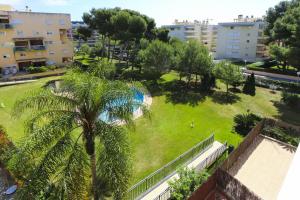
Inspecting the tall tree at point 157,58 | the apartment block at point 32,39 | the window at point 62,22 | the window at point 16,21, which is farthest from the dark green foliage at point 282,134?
the window at point 16,21

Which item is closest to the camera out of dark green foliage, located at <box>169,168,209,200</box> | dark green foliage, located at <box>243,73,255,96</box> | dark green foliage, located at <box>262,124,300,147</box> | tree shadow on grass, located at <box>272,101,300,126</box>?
dark green foliage, located at <box>169,168,209,200</box>

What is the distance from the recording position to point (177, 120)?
22094 mm

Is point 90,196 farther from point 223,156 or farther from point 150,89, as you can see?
point 150,89

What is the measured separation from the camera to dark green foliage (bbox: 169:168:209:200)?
35.4ft

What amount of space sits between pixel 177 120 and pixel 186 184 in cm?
1127

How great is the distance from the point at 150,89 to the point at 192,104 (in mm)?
7445

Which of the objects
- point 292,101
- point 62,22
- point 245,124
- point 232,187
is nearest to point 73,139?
point 232,187

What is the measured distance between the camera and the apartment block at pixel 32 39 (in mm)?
37062

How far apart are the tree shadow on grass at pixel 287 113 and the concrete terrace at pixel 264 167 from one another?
9927mm

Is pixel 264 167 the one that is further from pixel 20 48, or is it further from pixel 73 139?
pixel 20 48

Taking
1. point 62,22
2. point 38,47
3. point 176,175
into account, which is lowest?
point 176,175

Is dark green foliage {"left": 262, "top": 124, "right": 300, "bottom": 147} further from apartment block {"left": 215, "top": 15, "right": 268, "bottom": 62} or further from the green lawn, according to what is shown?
apartment block {"left": 215, "top": 15, "right": 268, "bottom": 62}

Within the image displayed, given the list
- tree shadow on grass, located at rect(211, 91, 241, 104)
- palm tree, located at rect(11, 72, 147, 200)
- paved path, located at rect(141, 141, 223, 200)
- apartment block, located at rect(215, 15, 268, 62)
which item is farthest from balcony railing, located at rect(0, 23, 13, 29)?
apartment block, located at rect(215, 15, 268, 62)

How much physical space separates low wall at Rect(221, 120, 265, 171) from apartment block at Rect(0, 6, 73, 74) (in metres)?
38.1
